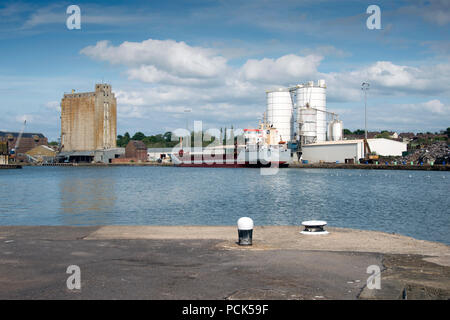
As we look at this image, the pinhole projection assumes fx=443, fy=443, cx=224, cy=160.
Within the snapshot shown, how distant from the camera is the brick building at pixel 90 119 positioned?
522 ft

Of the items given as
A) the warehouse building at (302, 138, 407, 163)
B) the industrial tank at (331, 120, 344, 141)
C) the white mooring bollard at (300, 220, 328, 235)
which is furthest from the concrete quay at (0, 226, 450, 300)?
the industrial tank at (331, 120, 344, 141)

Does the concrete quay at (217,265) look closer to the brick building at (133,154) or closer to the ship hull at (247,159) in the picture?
the ship hull at (247,159)

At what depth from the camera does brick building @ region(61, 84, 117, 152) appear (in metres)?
159

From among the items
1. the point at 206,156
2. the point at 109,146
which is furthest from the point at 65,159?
the point at 206,156

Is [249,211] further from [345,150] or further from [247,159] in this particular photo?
[247,159]

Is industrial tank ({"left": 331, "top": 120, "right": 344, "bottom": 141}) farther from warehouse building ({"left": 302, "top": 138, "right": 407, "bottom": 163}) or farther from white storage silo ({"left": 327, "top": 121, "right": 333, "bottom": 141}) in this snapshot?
warehouse building ({"left": 302, "top": 138, "right": 407, "bottom": 163})

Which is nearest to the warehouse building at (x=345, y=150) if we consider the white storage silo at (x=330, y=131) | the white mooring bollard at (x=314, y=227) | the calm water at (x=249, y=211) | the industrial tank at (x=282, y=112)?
the industrial tank at (x=282, y=112)

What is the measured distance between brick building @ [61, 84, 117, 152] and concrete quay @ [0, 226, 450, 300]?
492 ft

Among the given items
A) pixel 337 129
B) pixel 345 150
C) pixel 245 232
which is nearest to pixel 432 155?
pixel 345 150

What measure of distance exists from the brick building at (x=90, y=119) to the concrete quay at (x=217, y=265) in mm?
149901

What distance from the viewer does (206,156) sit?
447 feet

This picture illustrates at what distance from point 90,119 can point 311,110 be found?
86.5 meters
